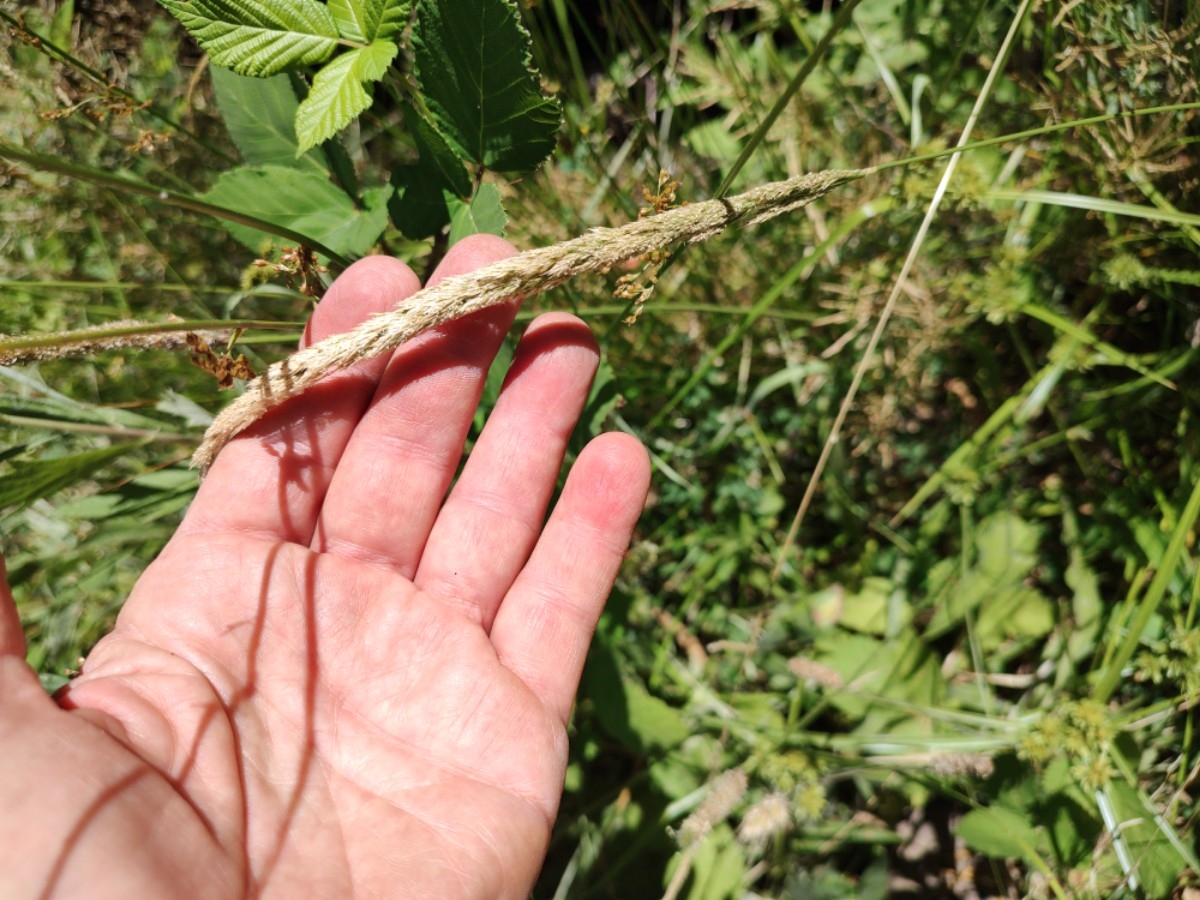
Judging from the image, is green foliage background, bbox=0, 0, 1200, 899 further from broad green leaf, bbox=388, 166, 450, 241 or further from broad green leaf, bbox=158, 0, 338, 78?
broad green leaf, bbox=158, 0, 338, 78

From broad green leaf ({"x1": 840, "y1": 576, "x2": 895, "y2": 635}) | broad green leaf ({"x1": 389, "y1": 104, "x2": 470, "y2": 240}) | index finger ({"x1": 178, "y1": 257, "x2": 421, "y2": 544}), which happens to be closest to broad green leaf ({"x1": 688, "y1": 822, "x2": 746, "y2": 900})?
broad green leaf ({"x1": 840, "y1": 576, "x2": 895, "y2": 635})

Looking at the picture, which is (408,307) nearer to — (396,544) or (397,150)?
(396,544)

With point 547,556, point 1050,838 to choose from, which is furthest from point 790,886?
point 547,556

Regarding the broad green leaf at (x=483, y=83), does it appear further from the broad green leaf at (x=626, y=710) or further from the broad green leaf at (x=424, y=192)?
the broad green leaf at (x=626, y=710)

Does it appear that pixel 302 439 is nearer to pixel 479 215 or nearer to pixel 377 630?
→ pixel 377 630

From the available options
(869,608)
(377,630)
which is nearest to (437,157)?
(377,630)
